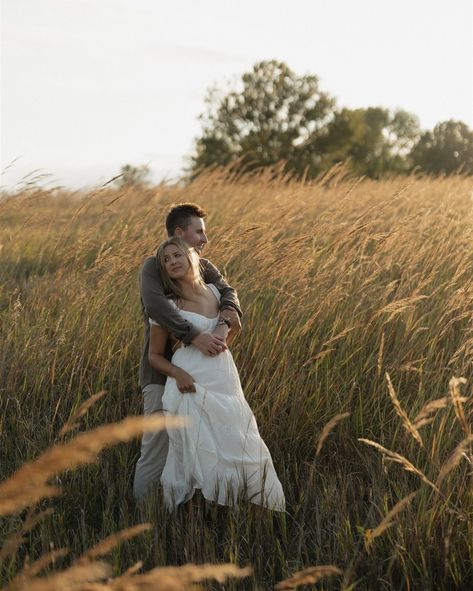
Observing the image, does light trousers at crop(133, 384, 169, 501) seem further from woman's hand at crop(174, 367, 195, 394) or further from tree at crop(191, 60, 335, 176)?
tree at crop(191, 60, 335, 176)

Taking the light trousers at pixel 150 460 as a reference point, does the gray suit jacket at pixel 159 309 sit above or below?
above

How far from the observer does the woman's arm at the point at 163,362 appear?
374 centimetres

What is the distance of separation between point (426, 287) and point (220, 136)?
97.8 feet

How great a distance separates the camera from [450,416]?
3734 millimetres

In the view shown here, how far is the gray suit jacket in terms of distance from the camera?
12.3ft

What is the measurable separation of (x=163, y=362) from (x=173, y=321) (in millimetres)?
218

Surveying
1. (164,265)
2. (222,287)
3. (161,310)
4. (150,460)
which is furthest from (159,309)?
(150,460)

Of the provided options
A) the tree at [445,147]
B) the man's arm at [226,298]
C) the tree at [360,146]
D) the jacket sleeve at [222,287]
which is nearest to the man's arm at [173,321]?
the man's arm at [226,298]

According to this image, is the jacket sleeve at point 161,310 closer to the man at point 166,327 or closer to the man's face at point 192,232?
the man at point 166,327

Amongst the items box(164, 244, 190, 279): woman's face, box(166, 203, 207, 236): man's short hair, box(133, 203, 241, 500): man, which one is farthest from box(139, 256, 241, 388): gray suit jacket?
box(166, 203, 207, 236): man's short hair

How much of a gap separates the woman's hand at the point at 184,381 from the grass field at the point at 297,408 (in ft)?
1.68

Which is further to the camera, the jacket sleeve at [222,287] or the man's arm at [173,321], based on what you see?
the jacket sleeve at [222,287]

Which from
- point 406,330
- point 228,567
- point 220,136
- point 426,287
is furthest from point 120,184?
point 220,136

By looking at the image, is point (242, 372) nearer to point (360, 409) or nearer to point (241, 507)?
point (360, 409)
